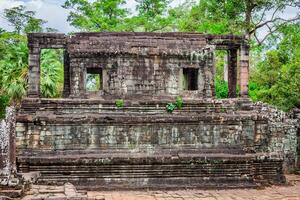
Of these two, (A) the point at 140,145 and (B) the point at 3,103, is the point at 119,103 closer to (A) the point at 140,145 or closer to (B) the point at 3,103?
(A) the point at 140,145

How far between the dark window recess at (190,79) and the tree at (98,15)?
1575 cm

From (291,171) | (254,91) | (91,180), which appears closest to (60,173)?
(91,180)

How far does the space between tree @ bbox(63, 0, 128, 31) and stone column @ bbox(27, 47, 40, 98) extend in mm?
17225

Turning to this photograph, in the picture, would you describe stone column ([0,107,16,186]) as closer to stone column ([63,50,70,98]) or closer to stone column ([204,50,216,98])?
stone column ([63,50,70,98])

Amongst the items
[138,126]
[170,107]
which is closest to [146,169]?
[138,126]

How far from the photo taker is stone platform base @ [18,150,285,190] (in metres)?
12.6

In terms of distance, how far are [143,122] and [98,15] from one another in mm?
19351

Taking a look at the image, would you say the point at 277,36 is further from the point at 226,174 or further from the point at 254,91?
the point at 226,174

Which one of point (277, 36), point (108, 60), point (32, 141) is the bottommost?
point (32, 141)

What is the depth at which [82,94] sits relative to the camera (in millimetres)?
14125

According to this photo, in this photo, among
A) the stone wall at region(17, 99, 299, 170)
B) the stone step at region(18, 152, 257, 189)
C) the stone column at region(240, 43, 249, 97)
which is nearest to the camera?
the stone step at region(18, 152, 257, 189)

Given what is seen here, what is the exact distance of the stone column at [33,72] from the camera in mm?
13789

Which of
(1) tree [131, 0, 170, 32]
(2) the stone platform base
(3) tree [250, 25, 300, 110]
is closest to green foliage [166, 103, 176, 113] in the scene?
(2) the stone platform base

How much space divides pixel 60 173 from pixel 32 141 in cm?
123
